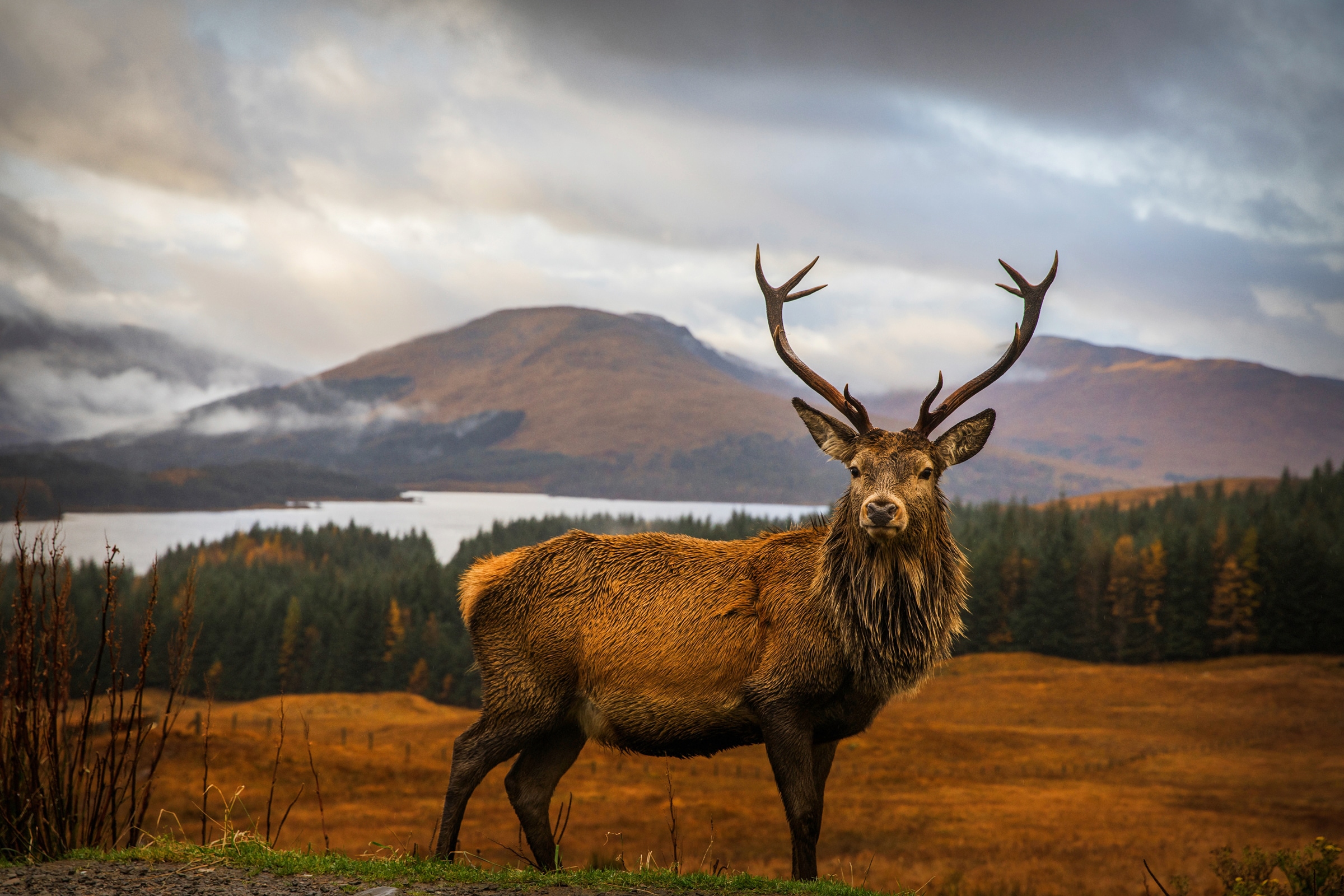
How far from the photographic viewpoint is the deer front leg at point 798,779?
6609mm

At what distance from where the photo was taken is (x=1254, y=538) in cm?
8388

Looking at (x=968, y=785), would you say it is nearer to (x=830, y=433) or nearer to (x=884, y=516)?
(x=830, y=433)

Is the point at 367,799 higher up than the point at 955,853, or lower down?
lower down

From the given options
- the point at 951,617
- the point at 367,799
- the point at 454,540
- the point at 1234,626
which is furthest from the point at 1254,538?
the point at 454,540

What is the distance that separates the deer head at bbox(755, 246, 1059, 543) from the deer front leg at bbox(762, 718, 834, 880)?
1.50 meters

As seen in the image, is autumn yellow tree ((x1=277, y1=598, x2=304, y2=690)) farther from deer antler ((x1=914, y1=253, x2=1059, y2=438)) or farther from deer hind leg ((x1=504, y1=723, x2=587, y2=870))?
deer antler ((x1=914, y1=253, x2=1059, y2=438))

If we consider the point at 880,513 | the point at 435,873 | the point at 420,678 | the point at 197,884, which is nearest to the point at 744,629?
the point at 880,513

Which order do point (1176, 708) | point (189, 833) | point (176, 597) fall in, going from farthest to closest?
point (176, 597) < point (1176, 708) < point (189, 833)

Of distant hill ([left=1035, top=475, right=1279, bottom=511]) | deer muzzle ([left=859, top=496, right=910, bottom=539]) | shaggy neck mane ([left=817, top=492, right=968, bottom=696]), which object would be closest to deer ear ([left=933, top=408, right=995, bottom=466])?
shaggy neck mane ([left=817, top=492, right=968, bottom=696])

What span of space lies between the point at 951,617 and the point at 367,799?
4706cm

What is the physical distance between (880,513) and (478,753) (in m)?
3.71

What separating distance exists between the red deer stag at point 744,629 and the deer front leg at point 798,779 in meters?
0.01

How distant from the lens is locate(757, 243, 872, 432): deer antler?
7.30m

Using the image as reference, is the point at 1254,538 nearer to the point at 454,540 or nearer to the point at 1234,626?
the point at 1234,626
